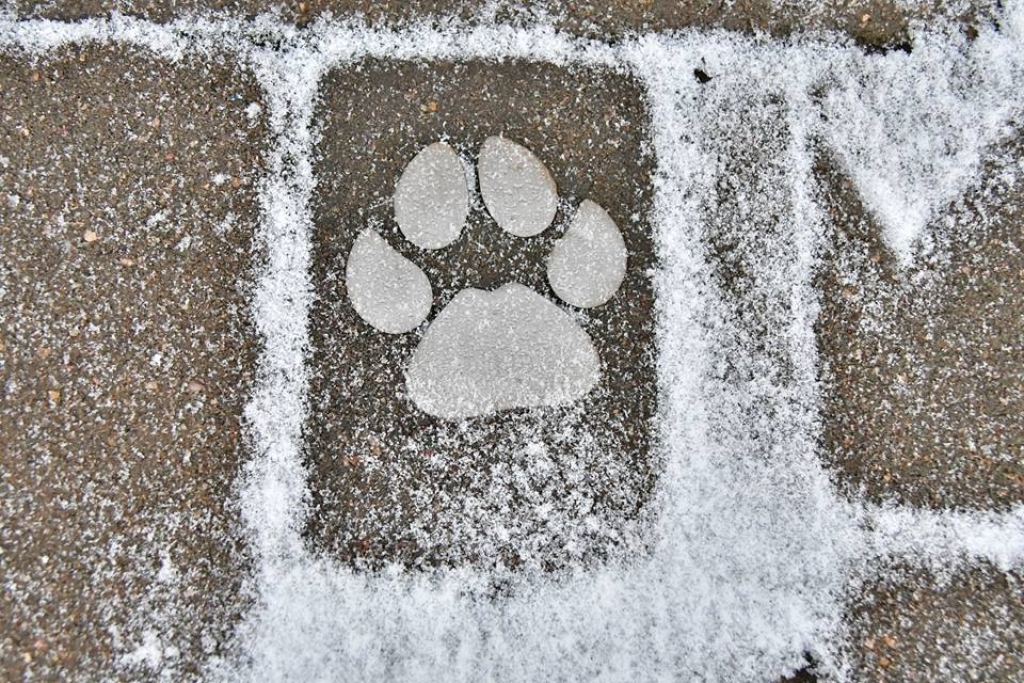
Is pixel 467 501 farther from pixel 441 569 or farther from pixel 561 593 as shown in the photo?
pixel 561 593

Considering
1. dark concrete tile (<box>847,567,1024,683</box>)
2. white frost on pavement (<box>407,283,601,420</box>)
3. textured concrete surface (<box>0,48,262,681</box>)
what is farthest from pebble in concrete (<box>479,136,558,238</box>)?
dark concrete tile (<box>847,567,1024,683</box>)

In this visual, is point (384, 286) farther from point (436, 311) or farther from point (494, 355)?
point (494, 355)

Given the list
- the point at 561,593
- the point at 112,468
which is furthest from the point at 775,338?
the point at 112,468

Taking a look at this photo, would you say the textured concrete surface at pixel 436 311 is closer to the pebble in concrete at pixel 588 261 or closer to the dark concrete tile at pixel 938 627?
the pebble in concrete at pixel 588 261

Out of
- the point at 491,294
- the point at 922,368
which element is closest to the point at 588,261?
the point at 491,294

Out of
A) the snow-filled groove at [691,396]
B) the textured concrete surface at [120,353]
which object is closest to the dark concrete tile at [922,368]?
the snow-filled groove at [691,396]

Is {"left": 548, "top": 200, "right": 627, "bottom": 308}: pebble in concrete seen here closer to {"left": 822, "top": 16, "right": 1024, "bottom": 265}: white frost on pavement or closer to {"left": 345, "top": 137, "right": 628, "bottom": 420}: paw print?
{"left": 345, "top": 137, "right": 628, "bottom": 420}: paw print
